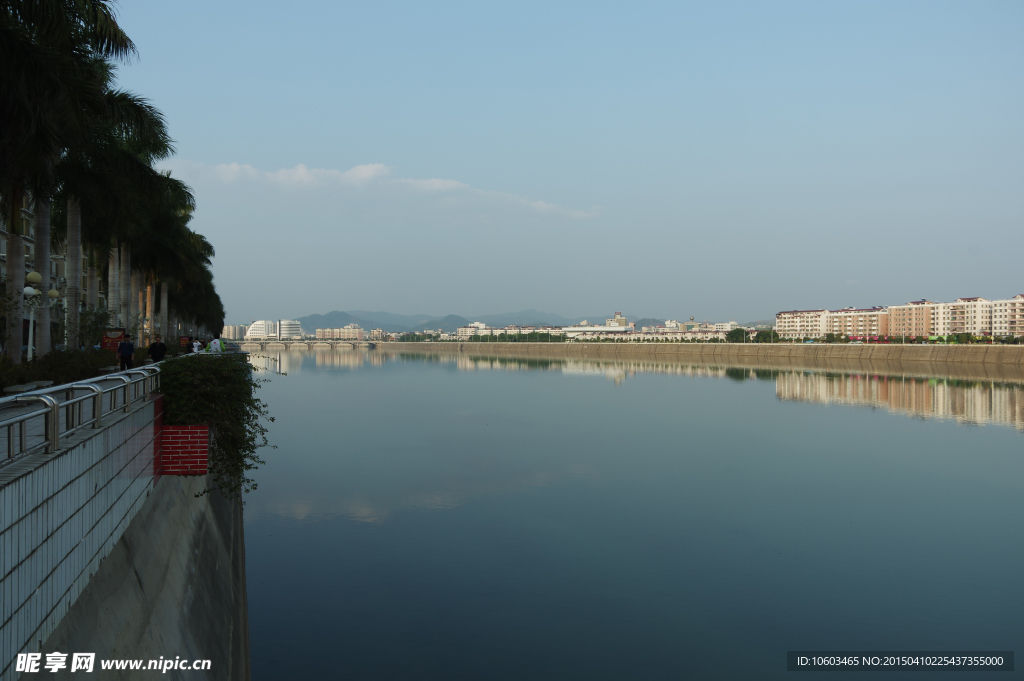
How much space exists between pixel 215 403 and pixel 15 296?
406 inches

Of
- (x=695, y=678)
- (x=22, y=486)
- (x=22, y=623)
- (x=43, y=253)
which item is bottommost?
(x=695, y=678)

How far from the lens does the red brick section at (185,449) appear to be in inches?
462

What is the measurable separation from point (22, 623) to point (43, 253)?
19415 mm

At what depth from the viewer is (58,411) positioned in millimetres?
5793

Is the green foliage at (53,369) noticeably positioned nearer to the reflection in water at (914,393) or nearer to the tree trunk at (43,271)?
the tree trunk at (43,271)

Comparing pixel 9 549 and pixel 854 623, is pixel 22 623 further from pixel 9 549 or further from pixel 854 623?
pixel 854 623

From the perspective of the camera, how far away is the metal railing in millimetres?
5684

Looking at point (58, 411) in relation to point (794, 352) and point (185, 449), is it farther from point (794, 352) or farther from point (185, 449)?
point (794, 352)

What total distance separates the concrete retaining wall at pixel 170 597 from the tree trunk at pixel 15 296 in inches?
312

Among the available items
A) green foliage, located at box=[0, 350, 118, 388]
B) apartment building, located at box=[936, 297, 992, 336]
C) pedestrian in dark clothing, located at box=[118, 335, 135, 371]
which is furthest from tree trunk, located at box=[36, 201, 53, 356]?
apartment building, located at box=[936, 297, 992, 336]

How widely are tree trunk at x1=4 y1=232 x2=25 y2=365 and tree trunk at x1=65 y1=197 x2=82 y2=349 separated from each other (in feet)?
17.5

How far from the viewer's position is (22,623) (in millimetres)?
5004

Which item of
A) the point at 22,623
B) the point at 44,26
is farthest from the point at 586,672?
the point at 44,26

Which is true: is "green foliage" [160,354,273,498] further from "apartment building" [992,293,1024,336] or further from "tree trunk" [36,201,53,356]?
"apartment building" [992,293,1024,336]
